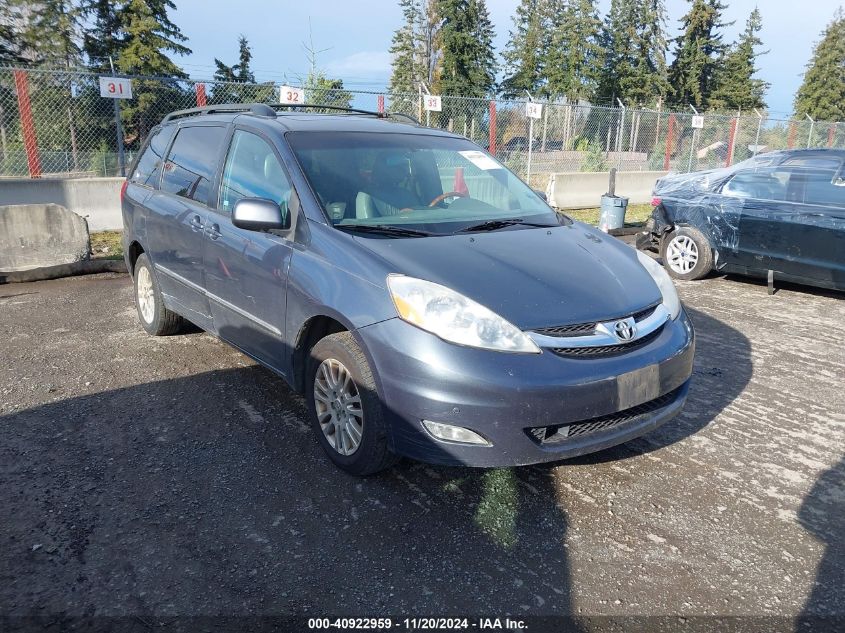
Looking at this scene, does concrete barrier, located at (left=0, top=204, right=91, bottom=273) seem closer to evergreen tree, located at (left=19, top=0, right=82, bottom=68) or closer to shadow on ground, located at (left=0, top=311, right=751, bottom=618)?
shadow on ground, located at (left=0, top=311, right=751, bottom=618)

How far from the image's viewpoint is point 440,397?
2844 millimetres

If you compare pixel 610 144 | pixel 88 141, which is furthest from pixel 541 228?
pixel 610 144

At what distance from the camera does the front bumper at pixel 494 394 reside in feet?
9.27

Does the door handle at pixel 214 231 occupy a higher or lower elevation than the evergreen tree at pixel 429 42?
lower

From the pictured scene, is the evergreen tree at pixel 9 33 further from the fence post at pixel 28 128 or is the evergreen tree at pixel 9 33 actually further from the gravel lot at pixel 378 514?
the gravel lot at pixel 378 514

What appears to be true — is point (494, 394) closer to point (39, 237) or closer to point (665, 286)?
point (665, 286)

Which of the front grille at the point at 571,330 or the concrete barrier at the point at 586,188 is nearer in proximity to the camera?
the front grille at the point at 571,330

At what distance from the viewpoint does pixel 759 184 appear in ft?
25.1

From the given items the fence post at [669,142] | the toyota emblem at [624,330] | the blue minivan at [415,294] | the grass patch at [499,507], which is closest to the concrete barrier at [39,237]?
the blue minivan at [415,294]

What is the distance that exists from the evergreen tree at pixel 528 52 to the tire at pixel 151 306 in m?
56.4

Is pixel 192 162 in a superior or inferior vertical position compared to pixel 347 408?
superior

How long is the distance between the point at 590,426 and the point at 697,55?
2173 inches

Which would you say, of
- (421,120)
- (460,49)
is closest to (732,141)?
(421,120)

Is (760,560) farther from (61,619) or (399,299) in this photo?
(61,619)
